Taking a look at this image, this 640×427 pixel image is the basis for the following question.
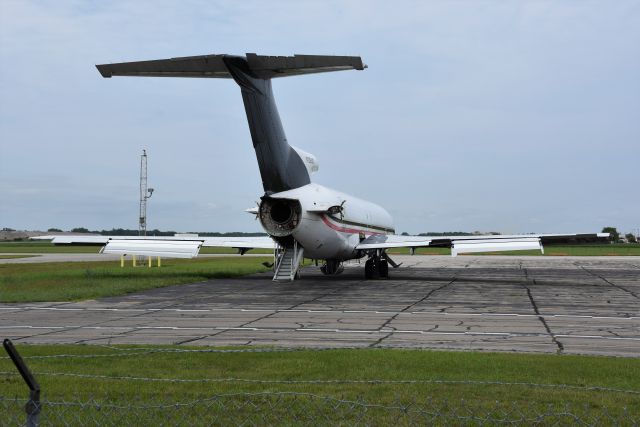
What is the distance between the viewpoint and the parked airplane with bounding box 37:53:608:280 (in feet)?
85.0

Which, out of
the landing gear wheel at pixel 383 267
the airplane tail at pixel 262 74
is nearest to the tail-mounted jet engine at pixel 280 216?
the airplane tail at pixel 262 74

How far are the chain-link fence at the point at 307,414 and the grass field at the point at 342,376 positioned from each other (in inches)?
4.2

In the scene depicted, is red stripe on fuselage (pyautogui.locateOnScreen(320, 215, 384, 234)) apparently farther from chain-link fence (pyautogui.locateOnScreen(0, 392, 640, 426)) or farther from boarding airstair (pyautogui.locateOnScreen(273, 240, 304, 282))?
chain-link fence (pyautogui.locateOnScreen(0, 392, 640, 426))

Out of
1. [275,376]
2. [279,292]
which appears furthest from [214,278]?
[275,376]

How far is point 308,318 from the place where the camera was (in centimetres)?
1859

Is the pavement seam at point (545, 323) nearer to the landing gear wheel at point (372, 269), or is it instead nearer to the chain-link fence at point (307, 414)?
the chain-link fence at point (307, 414)

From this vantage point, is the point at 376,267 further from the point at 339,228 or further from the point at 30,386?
the point at 30,386

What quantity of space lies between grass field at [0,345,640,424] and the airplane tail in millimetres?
13695

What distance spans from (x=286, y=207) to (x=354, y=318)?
38.8 feet

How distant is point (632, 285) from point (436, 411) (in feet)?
87.4

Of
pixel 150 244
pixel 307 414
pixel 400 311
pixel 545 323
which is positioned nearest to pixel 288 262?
pixel 150 244

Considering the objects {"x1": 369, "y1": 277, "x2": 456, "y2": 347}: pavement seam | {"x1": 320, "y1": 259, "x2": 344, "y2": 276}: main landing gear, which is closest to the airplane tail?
{"x1": 369, "y1": 277, "x2": 456, "y2": 347}: pavement seam

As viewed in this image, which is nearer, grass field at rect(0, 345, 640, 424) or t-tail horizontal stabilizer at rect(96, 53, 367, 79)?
grass field at rect(0, 345, 640, 424)

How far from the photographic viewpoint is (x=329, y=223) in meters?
32.3
